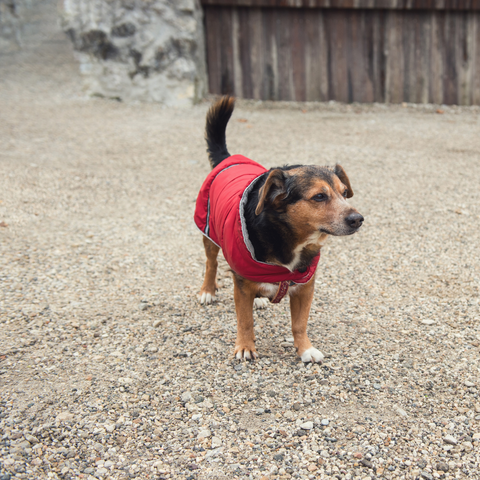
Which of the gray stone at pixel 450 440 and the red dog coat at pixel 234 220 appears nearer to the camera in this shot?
the gray stone at pixel 450 440

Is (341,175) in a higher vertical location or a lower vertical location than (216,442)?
higher

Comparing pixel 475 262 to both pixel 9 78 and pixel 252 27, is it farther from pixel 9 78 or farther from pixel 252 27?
pixel 9 78

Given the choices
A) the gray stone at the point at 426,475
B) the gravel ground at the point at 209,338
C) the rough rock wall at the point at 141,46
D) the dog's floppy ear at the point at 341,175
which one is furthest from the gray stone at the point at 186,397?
the rough rock wall at the point at 141,46

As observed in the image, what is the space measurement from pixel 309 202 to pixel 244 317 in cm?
86

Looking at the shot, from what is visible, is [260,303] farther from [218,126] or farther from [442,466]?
[442,466]

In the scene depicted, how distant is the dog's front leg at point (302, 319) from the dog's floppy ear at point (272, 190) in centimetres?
62

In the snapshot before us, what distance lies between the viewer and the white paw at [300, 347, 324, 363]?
126 inches

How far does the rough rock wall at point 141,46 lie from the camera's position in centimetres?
948

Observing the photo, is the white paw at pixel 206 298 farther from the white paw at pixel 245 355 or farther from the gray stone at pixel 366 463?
the gray stone at pixel 366 463

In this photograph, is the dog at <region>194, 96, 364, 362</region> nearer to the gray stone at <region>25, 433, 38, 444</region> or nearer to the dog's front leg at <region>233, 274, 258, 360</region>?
the dog's front leg at <region>233, 274, 258, 360</region>

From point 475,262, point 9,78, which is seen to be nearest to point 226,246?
point 475,262

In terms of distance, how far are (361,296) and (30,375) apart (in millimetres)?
2469

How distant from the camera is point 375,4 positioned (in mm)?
9391

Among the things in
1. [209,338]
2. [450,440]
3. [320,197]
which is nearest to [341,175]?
[320,197]
